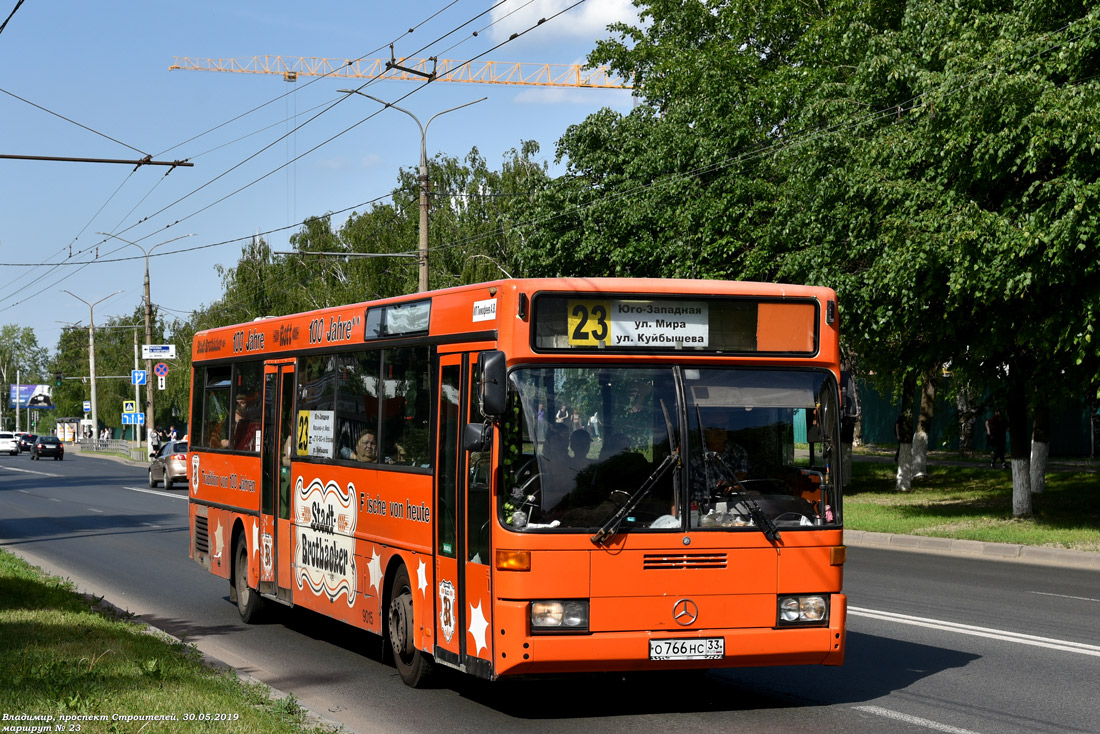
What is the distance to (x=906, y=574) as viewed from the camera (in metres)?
16.2

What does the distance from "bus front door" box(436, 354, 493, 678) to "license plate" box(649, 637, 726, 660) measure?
3.15ft

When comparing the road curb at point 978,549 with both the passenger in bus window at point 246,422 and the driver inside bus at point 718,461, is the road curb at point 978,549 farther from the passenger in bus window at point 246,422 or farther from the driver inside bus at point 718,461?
the driver inside bus at point 718,461

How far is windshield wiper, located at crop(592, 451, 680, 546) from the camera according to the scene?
24.4 feet

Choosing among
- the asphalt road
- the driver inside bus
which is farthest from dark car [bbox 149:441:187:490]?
the driver inside bus

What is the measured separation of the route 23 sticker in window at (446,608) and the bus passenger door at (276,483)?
3390 millimetres

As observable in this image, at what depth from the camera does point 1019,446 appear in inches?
896

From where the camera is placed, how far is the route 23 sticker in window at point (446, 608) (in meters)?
8.14

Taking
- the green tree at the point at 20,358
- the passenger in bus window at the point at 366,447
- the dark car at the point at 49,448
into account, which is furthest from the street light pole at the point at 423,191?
the green tree at the point at 20,358

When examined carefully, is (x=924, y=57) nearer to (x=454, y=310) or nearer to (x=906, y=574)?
(x=906, y=574)

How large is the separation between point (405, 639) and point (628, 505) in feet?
7.75

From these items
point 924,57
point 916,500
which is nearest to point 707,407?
point 924,57

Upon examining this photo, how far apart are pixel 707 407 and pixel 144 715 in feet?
11.8

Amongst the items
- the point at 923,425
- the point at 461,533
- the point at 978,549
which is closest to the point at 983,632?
the point at 461,533

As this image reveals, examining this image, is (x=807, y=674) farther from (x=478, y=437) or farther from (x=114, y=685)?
(x=114, y=685)
